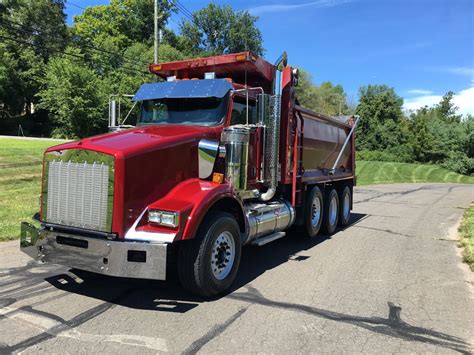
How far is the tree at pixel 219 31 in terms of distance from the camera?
6631 centimetres

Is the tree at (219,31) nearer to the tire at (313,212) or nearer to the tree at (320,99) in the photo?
the tree at (320,99)

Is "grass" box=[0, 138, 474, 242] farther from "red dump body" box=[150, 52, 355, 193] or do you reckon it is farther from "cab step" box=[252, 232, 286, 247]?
"cab step" box=[252, 232, 286, 247]

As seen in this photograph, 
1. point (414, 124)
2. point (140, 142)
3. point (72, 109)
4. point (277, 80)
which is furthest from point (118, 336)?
point (414, 124)

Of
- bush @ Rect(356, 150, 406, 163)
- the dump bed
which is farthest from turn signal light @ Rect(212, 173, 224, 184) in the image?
bush @ Rect(356, 150, 406, 163)

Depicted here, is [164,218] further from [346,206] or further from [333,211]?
[346,206]

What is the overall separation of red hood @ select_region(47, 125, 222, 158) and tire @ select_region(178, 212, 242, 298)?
1038mm

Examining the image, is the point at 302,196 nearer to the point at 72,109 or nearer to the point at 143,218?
the point at 143,218

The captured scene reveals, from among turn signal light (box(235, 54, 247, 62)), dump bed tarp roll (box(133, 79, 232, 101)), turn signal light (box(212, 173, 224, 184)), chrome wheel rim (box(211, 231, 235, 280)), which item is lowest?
chrome wheel rim (box(211, 231, 235, 280))

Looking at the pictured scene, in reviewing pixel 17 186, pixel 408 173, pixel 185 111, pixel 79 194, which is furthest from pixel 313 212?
pixel 408 173

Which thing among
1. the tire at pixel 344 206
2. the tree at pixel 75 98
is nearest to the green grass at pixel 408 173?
the tree at pixel 75 98

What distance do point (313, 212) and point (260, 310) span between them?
4.60 metres

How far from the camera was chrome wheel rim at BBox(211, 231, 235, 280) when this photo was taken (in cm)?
551

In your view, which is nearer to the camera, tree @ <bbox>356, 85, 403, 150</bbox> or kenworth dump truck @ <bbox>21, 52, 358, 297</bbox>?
kenworth dump truck @ <bbox>21, 52, 358, 297</bbox>

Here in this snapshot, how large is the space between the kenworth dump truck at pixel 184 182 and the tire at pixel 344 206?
11.7 ft
